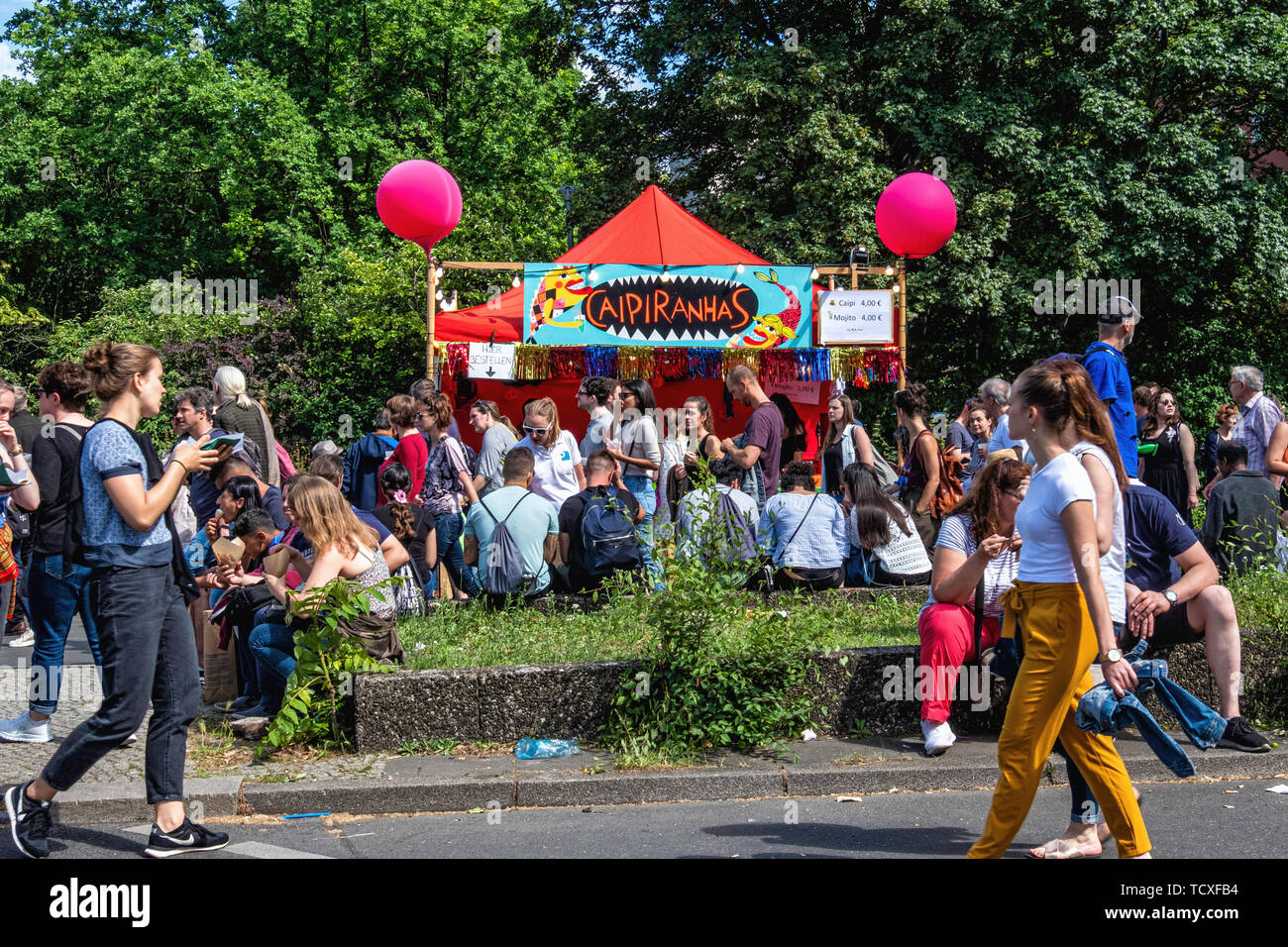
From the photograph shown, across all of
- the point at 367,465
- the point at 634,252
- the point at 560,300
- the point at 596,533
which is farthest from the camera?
the point at 634,252

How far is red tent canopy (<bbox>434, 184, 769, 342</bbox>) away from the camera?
1357cm

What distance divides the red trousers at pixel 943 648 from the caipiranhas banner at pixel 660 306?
7.65m

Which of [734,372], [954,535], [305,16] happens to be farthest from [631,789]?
[305,16]

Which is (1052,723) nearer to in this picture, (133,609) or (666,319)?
(133,609)

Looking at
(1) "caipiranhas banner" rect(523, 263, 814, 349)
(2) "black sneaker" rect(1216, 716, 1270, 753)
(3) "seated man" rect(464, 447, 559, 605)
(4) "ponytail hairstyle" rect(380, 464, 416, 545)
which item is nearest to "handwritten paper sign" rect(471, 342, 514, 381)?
(1) "caipiranhas banner" rect(523, 263, 814, 349)

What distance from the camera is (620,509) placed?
8.10 m

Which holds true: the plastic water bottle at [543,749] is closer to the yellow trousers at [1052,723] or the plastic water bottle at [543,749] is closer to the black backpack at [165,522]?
the black backpack at [165,522]

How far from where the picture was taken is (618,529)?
8.29 meters

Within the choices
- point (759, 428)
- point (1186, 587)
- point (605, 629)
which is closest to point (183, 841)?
point (605, 629)

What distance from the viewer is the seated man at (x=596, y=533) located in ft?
27.1

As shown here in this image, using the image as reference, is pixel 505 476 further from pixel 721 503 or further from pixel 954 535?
pixel 954 535

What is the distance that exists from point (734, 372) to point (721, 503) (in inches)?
67.2

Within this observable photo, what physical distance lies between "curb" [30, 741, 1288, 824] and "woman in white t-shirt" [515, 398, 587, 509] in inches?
156

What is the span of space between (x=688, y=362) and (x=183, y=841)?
9.55 metres
